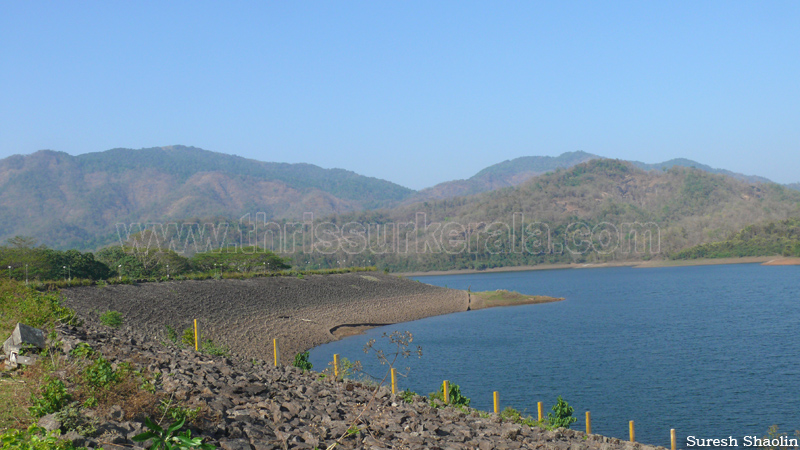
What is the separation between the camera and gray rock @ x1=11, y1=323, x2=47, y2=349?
874cm

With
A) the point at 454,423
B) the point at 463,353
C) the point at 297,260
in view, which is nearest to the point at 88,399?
the point at 454,423

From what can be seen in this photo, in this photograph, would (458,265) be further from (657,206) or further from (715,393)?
(715,393)

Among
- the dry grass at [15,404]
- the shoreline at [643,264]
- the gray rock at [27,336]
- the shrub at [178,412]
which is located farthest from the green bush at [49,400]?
the shoreline at [643,264]

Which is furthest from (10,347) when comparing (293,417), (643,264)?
(643,264)

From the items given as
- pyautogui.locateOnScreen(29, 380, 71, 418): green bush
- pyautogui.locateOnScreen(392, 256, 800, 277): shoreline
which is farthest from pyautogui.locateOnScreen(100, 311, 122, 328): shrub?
pyautogui.locateOnScreen(392, 256, 800, 277): shoreline

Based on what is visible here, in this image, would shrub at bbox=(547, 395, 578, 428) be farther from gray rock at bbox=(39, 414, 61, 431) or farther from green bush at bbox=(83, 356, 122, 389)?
gray rock at bbox=(39, 414, 61, 431)

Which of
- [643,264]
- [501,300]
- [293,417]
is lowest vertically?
[501,300]

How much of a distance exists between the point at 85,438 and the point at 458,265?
144m

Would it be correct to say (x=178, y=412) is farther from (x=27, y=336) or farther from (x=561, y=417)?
(x=561, y=417)

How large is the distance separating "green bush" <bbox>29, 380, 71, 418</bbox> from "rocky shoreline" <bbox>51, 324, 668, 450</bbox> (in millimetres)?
410

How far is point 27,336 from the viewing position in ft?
29.0

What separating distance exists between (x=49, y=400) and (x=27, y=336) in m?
3.21

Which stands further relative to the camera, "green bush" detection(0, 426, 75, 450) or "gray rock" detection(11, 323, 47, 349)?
"gray rock" detection(11, 323, 47, 349)

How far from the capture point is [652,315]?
4522 cm
